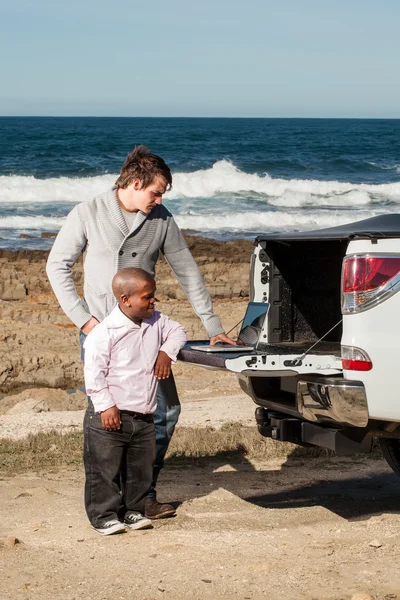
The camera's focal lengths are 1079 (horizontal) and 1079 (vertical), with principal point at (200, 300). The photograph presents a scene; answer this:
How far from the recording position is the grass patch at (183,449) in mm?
7637

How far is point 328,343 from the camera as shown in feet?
20.2

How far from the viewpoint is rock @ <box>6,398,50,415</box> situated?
10.2 metres

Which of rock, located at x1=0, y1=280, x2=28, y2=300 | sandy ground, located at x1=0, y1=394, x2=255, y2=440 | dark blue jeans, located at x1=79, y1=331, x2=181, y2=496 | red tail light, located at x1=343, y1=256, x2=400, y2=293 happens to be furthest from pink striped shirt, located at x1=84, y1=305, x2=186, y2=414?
rock, located at x1=0, y1=280, x2=28, y2=300

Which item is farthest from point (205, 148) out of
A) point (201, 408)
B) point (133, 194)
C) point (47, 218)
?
point (133, 194)

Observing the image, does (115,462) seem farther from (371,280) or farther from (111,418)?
(371,280)

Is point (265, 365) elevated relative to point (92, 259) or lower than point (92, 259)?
lower

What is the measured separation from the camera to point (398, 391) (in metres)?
5.22

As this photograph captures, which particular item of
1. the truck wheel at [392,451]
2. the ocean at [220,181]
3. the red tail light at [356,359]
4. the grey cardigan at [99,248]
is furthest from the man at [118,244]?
the ocean at [220,181]

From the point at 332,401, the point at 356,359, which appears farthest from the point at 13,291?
the point at 356,359

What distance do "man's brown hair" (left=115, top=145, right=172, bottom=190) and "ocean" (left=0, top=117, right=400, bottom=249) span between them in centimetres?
1769

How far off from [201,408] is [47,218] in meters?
21.5

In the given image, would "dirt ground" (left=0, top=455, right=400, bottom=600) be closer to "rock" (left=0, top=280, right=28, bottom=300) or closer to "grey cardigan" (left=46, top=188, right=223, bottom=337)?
"grey cardigan" (left=46, top=188, right=223, bottom=337)

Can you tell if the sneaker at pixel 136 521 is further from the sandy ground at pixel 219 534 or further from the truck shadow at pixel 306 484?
the truck shadow at pixel 306 484

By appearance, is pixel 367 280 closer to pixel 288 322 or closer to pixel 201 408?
pixel 288 322
